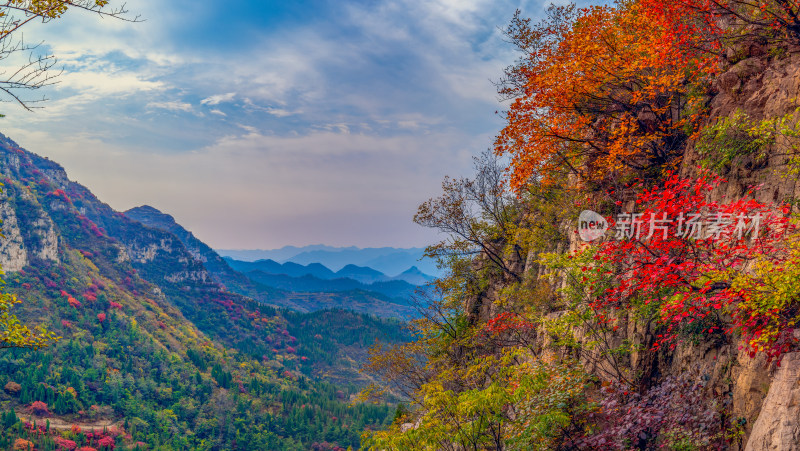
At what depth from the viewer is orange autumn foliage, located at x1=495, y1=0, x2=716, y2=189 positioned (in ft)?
33.4

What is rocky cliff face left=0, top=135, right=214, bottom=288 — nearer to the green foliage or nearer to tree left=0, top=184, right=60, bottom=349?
tree left=0, top=184, right=60, bottom=349

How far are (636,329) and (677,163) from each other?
4.77m

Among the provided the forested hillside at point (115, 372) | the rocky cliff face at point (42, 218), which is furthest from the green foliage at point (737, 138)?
the rocky cliff face at point (42, 218)

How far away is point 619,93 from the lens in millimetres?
11906

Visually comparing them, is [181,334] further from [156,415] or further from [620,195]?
[620,195]

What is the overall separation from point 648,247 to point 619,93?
572 centimetres

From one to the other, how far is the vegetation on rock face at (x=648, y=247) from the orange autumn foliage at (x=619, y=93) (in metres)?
0.05

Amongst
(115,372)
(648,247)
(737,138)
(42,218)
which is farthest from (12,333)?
(42,218)

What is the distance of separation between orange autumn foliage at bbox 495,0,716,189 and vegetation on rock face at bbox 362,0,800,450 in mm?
53

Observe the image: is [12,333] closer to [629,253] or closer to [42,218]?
[629,253]

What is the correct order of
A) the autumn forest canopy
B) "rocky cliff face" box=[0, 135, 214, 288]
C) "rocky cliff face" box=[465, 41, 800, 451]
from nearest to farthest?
"rocky cliff face" box=[465, 41, 800, 451]
the autumn forest canopy
"rocky cliff face" box=[0, 135, 214, 288]

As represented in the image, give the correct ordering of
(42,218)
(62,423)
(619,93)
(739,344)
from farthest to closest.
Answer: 1. (42,218)
2. (62,423)
3. (619,93)
4. (739,344)

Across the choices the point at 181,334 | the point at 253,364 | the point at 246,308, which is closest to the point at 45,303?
the point at 181,334

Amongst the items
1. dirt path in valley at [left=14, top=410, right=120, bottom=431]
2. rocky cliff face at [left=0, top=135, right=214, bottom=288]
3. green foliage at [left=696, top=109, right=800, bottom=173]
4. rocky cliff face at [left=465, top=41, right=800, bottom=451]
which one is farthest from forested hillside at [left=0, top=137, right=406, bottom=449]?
green foliage at [left=696, top=109, right=800, bottom=173]
